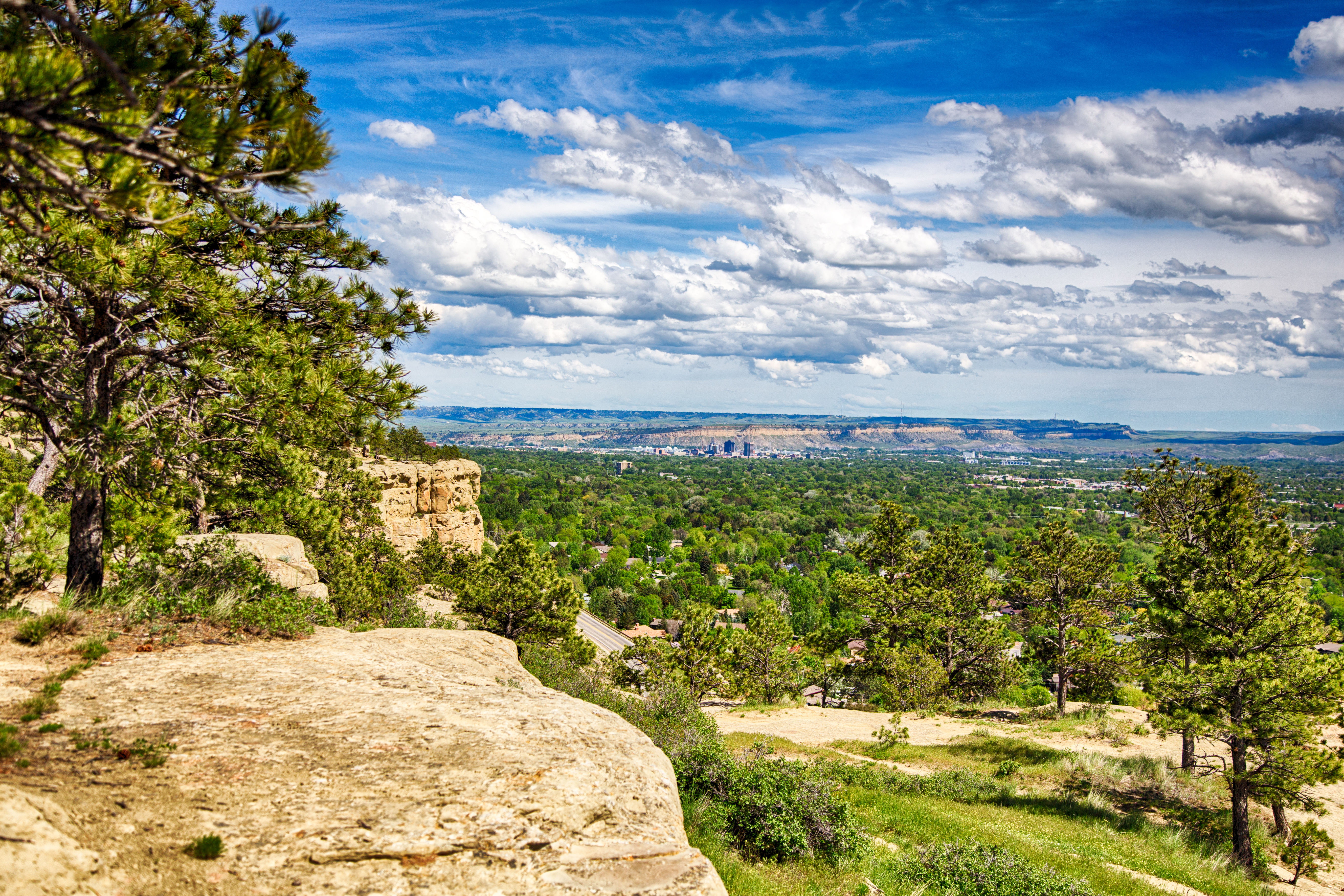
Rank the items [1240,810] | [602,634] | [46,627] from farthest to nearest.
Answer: [602,634] → [1240,810] → [46,627]

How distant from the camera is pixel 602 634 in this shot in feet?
180

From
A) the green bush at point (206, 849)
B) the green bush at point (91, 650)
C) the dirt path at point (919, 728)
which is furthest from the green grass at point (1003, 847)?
the dirt path at point (919, 728)

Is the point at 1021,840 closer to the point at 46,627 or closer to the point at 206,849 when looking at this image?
the point at 206,849

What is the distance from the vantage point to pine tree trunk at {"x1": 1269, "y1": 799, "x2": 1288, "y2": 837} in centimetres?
1484

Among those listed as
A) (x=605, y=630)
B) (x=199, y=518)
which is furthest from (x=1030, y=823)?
(x=605, y=630)

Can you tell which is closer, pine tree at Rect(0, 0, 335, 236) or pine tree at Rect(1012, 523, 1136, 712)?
pine tree at Rect(0, 0, 335, 236)

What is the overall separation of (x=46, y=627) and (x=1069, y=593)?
29989 millimetres

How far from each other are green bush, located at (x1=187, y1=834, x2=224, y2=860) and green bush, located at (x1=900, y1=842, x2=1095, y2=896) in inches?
286

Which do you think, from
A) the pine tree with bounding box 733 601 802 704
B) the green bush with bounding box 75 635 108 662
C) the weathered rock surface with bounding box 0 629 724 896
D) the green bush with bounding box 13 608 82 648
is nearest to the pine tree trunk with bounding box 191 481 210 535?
the green bush with bounding box 13 608 82 648

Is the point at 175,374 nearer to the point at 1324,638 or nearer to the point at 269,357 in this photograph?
the point at 269,357

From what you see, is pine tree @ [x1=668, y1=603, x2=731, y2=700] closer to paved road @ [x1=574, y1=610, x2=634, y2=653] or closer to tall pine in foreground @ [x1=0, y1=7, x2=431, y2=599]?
paved road @ [x1=574, y1=610, x2=634, y2=653]

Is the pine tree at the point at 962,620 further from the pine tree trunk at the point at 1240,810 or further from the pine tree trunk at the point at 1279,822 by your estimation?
the pine tree trunk at the point at 1240,810

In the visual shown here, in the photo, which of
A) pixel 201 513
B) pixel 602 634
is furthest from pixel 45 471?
pixel 602 634

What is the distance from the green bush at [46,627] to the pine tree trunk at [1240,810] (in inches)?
735
